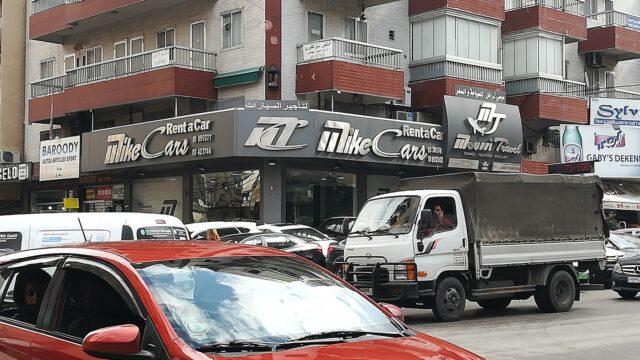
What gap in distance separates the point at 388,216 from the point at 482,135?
16.4 meters

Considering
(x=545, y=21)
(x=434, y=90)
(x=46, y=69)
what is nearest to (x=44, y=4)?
(x=46, y=69)

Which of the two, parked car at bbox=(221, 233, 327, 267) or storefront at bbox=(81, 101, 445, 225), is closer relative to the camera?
parked car at bbox=(221, 233, 327, 267)

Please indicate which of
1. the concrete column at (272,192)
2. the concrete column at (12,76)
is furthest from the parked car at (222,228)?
the concrete column at (12,76)

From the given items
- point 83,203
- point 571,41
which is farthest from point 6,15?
point 571,41

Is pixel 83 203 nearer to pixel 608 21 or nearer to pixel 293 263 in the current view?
pixel 608 21

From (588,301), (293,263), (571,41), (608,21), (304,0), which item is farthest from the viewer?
(608,21)

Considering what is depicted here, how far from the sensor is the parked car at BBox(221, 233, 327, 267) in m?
18.5

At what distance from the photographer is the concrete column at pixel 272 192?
26719 millimetres

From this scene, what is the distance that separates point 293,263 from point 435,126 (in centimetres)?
2433

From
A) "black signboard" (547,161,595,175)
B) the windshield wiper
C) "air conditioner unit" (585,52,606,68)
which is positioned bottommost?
the windshield wiper

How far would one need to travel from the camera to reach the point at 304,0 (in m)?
27.9

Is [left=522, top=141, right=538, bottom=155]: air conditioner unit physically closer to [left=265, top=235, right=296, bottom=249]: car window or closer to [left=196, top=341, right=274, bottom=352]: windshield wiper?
[left=265, top=235, right=296, bottom=249]: car window

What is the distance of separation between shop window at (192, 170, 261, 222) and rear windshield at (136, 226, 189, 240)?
13550 mm

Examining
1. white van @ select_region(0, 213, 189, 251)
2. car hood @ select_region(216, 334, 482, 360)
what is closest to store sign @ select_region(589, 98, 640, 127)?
white van @ select_region(0, 213, 189, 251)
